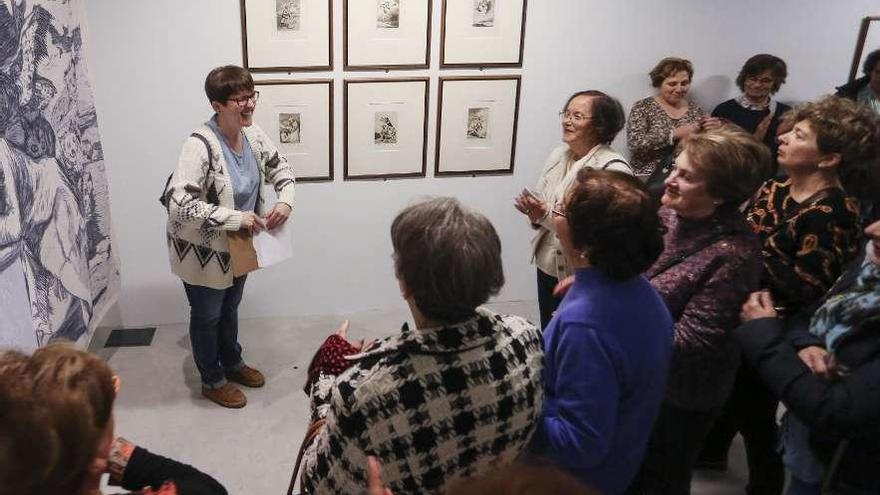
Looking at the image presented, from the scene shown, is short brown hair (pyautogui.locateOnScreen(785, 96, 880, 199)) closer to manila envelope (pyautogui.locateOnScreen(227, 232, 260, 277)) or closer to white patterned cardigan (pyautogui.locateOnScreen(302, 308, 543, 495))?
white patterned cardigan (pyautogui.locateOnScreen(302, 308, 543, 495))

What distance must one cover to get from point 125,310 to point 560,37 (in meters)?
2.77

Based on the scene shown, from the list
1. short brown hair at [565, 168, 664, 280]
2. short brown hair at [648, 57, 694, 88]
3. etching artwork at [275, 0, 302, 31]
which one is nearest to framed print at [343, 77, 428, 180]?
etching artwork at [275, 0, 302, 31]

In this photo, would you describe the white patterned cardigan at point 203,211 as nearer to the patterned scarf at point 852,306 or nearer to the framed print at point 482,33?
the framed print at point 482,33

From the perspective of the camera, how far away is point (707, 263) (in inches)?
73.5

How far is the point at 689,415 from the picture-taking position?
204 cm

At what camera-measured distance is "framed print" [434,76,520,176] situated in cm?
376

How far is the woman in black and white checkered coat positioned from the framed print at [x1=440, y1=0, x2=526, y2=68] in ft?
8.11

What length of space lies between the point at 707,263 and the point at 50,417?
155cm

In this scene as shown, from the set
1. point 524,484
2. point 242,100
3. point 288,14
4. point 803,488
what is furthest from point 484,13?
point 524,484

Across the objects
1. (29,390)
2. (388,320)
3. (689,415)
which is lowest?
(388,320)

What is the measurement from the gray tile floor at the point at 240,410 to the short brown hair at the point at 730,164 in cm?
137

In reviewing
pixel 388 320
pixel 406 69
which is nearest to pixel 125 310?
pixel 388 320

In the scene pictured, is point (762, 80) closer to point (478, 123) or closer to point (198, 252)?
point (478, 123)

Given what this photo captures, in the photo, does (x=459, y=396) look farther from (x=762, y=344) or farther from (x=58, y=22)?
(x=58, y=22)
